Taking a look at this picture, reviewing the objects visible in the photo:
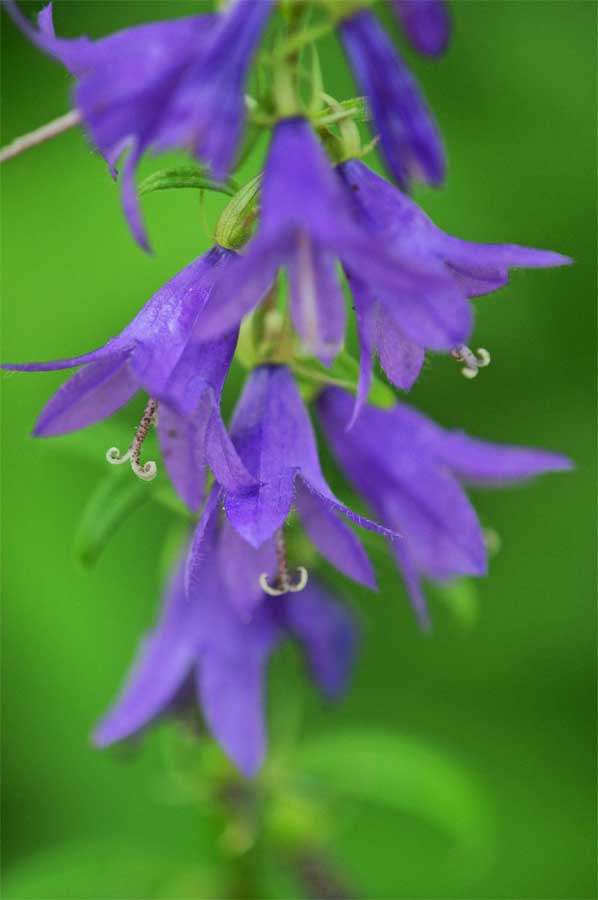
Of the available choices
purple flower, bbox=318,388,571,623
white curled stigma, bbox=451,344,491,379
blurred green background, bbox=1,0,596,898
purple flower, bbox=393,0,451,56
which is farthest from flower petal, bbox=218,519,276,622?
blurred green background, bbox=1,0,596,898

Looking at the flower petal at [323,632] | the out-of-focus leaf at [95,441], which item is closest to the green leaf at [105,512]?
the out-of-focus leaf at [95,441]

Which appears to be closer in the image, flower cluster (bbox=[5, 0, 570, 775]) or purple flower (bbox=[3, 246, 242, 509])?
flower cluster (bbox=[5, 0, 570, 775])

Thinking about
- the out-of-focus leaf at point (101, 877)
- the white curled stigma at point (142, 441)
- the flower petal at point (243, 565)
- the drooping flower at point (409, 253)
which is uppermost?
the drooping flower at point (409, 253)

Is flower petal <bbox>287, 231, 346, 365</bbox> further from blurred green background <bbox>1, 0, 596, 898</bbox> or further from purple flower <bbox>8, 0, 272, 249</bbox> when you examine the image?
blurred green background <bbox>1, 0, 596, 898</bbox>

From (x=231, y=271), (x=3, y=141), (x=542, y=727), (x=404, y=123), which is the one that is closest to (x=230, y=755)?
(x=231, y=271)

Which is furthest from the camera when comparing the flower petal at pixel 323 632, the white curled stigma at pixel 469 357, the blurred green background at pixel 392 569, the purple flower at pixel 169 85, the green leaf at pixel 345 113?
the blurred green background at pixel 392 569

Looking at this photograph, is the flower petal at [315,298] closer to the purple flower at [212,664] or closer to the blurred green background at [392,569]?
the purple flower at [212,664]

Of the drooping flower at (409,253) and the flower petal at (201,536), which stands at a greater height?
the drooping flower at (409,253)
